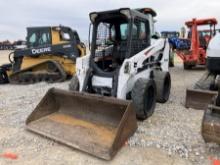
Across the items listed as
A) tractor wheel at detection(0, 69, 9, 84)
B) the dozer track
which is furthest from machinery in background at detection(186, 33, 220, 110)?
tractor wheel at detection(0, 69, 9, 84)

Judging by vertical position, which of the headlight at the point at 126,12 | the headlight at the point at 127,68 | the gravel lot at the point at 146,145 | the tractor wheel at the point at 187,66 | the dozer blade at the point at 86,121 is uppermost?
the headlight at the point at 126,12

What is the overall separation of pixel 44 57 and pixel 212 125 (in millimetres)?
7627

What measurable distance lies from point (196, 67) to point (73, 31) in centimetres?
599

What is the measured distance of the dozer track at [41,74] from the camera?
9148mm

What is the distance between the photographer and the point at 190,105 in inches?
206

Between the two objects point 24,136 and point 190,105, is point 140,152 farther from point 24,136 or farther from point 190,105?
point 190,105

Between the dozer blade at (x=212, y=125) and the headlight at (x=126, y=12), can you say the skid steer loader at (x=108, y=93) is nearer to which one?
the headlight at (x=126, y=12)

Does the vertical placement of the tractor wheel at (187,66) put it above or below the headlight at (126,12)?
below

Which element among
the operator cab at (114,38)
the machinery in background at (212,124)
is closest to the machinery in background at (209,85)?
the operator cab at (114,38)

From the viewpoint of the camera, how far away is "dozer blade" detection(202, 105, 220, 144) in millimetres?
2998

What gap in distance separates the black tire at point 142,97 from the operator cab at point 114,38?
565mm

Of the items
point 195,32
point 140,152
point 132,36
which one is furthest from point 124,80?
point 195,32

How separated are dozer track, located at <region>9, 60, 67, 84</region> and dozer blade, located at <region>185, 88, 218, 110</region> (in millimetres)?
5027

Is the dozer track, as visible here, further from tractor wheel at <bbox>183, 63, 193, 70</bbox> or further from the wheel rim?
tractor wheel at <bbox>183, 63, 193, 70</bbox>
